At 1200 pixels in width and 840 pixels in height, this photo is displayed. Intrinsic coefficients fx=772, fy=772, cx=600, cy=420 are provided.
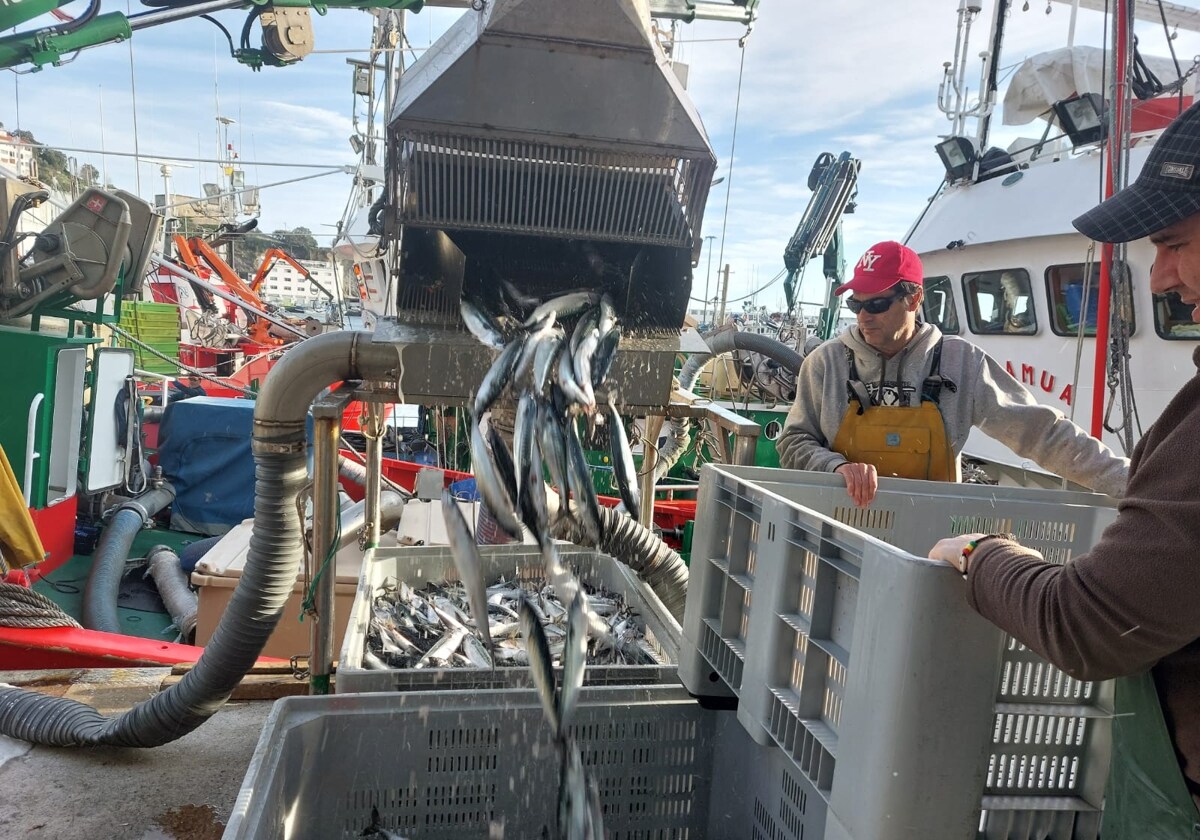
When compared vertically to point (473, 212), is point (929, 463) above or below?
below

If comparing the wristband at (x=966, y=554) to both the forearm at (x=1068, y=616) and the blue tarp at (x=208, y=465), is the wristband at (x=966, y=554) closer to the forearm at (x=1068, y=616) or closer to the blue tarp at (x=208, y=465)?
the forearm at (x=1068, y=616)

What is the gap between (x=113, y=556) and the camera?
6586mm

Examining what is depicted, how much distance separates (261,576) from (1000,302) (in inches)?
291

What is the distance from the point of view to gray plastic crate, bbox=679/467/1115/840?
140cm

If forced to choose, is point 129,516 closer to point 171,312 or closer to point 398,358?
point 398,358

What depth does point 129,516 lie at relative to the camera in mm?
7332

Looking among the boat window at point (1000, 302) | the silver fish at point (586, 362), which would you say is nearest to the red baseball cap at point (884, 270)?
the silver fish at point (586, 362)

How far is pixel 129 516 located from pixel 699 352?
6725 mm

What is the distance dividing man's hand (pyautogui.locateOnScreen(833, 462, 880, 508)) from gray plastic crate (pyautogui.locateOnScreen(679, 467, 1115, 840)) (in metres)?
0.38

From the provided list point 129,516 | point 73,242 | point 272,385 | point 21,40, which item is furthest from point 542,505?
point 129,516

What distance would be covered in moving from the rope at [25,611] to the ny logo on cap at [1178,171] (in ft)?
16.7


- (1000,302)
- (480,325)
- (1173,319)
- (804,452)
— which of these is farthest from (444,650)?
(1000,302)

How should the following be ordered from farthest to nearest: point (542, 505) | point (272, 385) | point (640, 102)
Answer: point (272, 385) < point (640, 102) < point (542, 505)

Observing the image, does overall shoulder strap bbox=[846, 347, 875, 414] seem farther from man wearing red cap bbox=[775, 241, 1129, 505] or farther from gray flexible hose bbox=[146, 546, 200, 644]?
gray flexible hose bbox=[146, 546, 200, 644]
